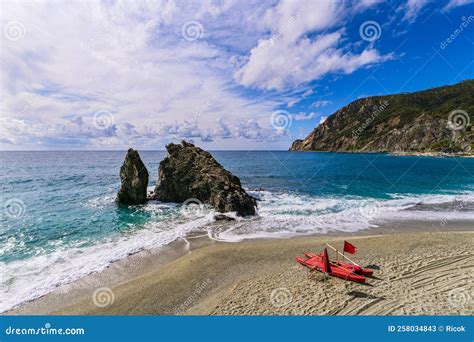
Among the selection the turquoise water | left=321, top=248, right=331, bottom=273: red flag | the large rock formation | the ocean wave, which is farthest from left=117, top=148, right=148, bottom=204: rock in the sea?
left=321, top=248, right=331, bottom=273: red flag

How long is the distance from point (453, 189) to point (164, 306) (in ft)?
174

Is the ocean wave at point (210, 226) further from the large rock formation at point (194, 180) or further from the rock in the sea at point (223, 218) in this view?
the large rock formation at point (194, 180)

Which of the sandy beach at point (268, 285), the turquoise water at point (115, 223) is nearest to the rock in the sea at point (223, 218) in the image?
the turquoise water at point (115, 223)

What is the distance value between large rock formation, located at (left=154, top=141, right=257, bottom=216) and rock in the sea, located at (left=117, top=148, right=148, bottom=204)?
2315 mm

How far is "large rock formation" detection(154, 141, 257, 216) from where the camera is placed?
30.1m

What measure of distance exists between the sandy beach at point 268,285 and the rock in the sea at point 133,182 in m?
17.3

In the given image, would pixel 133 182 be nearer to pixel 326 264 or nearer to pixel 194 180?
pixel 194 180

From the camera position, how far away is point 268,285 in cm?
1297

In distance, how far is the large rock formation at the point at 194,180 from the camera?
3008 centimetres

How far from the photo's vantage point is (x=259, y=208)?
31172 millimetres

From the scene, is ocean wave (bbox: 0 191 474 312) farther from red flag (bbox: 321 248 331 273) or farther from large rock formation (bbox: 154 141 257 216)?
red flag (bbox: 321 248 331 273)

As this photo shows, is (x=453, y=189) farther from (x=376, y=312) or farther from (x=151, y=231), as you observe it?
(x=151, y=231)

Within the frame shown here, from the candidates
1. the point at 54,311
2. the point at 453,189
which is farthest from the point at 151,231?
the point at 453,189

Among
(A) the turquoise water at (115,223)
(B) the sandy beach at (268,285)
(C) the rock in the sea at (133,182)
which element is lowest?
(B) the sandy beach at (268,285)
